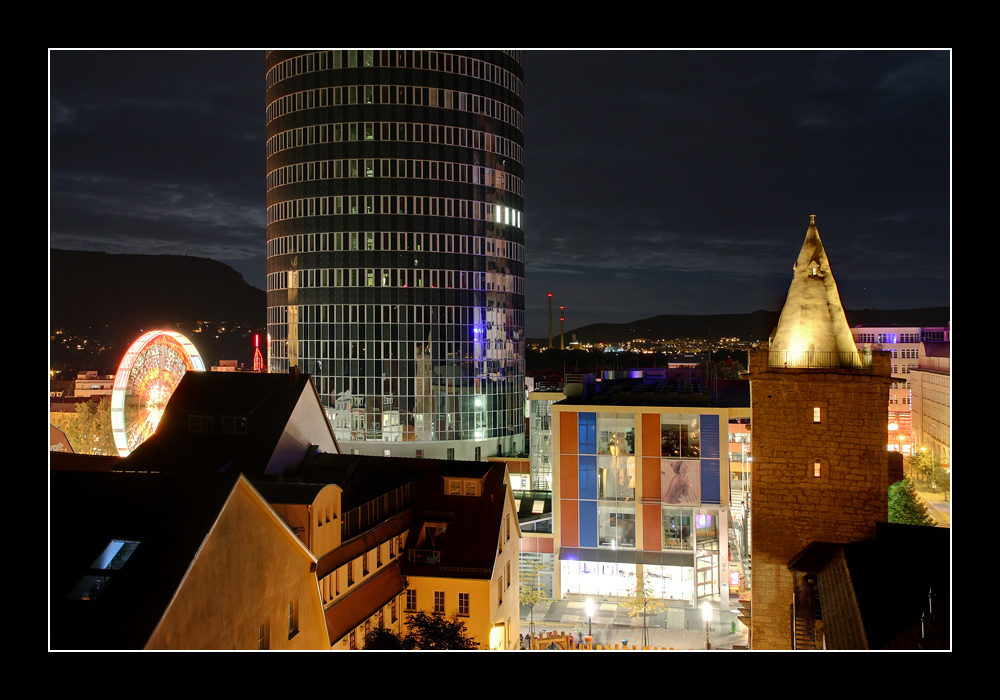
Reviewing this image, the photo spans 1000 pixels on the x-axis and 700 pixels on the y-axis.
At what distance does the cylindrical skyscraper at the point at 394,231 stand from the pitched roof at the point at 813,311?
47869 mm

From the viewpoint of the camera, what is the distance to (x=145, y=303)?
138 m

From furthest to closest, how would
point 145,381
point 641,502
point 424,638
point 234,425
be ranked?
point 145,381
point 641,502
point 234,425
point 424,638

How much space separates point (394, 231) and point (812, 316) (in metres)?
50.0

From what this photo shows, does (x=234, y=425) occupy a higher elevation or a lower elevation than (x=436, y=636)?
higher

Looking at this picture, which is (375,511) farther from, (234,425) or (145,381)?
(145,381)

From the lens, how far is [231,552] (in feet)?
35.3

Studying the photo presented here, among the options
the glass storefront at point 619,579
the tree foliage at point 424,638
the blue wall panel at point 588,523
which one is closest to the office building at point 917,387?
the glass storefront at point 619,579

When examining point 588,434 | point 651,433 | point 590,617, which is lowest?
point 590,617

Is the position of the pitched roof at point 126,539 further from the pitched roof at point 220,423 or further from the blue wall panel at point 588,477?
the blue wall panel at point 588,477

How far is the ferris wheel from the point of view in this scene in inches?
1548

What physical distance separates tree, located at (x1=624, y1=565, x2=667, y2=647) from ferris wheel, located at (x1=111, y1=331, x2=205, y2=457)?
91.6ft

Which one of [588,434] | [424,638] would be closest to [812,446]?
[424,638]

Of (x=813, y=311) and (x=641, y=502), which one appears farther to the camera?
(x=641, y=502)

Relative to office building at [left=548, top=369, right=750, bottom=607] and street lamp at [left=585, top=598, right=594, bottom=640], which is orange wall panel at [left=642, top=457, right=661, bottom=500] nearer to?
office building at [left=548, top=369, right=750, bottom=607]
